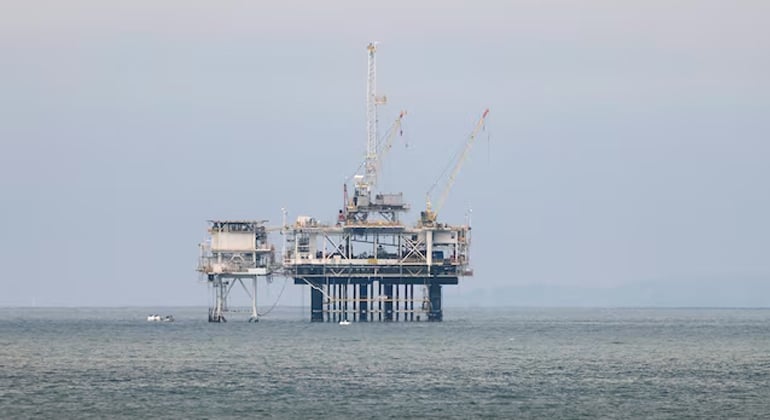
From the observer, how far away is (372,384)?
366 feet

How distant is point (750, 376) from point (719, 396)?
18.4 metres

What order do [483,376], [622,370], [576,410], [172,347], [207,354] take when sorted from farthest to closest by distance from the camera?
[172,347], [207,354], [622,370], [483,376], [576,410]

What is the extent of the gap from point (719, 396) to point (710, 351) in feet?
180

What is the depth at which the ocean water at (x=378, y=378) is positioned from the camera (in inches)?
3738

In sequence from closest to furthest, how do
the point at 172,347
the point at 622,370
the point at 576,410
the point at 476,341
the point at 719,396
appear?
the point at 576,410, the point at 719,396, the point at 622,370, the point at 172,347, the point at 476,341

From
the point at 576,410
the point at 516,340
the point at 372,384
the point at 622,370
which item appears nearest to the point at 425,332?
the point at 516,340

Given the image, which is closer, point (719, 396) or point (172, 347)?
point (719, 396)

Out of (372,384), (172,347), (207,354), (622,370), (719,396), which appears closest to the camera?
(719,396)

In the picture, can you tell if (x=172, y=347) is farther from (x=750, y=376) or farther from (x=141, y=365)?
(x=750, y=376)

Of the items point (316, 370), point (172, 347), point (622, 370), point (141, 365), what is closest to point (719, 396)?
point (622, 370)

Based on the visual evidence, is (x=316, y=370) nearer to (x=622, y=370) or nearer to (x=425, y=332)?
(x=622, y=370)

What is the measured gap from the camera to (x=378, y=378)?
116750mm

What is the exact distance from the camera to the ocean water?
9494cm

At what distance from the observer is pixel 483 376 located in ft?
392
